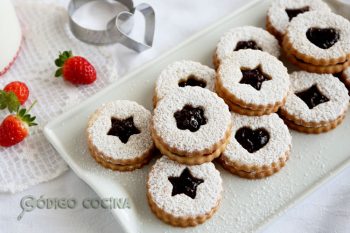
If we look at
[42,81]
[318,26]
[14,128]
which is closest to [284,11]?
[318,26]

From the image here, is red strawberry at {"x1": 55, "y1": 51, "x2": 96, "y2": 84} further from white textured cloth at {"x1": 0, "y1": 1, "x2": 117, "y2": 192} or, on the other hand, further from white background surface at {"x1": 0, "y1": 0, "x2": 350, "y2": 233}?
white background surface at {"x1": 0, "y1": 0, "x2": 350, "y2": 233}

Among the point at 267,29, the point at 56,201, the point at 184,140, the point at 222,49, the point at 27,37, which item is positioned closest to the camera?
the point at 184,140

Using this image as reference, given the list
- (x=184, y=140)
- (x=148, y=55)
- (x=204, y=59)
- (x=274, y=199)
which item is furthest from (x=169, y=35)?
(x=274, y=199)

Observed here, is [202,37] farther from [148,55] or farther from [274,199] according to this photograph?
[274,199]

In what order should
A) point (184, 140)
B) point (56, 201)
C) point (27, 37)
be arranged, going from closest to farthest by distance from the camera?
point (184, 140), point (56, 201), point (27, 37)

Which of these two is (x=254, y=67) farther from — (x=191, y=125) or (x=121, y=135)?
(x=121, y=135)

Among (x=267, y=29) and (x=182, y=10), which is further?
(x=182, y=10)
